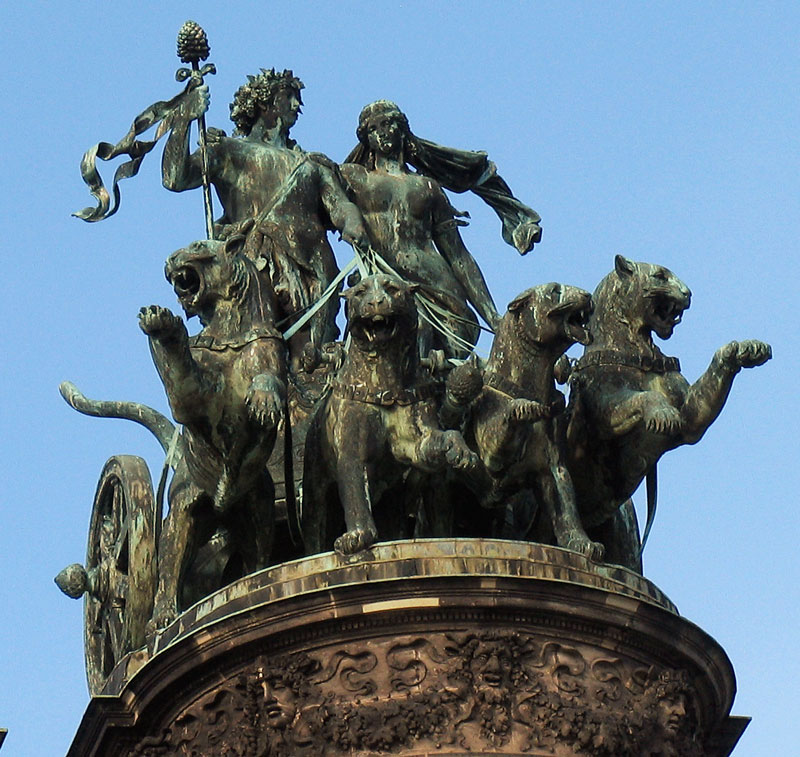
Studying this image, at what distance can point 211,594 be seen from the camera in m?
31.5

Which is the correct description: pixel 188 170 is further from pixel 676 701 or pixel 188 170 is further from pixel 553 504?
pixel 676 701

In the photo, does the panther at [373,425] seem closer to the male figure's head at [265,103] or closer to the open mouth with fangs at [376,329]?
the open mouth with fangs at [376,329]

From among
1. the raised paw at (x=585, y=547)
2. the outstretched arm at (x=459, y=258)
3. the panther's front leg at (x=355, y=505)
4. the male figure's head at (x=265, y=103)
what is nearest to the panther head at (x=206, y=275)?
the panther's front leg at (x=355, y=505)

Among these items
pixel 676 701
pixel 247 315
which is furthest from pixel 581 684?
pixel 247 315

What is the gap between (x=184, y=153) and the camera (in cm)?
3722

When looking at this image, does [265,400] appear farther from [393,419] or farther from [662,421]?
[662,421]

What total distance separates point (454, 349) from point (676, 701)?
6.26 m

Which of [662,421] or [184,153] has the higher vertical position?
[184,153]

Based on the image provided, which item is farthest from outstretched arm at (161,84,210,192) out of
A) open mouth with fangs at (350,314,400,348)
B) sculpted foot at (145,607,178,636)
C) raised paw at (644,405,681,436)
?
raised paw at (644,405,681,436)

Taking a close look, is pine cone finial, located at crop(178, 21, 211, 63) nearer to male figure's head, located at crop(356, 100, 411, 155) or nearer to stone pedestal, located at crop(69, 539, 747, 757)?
male figure's head, located at crop(356, 100, 411, 155)

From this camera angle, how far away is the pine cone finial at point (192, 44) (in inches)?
1445

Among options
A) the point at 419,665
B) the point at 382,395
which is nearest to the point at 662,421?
the point at 382,395

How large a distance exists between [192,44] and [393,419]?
7.17m

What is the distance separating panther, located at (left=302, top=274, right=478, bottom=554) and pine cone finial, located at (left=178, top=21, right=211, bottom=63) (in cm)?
612
